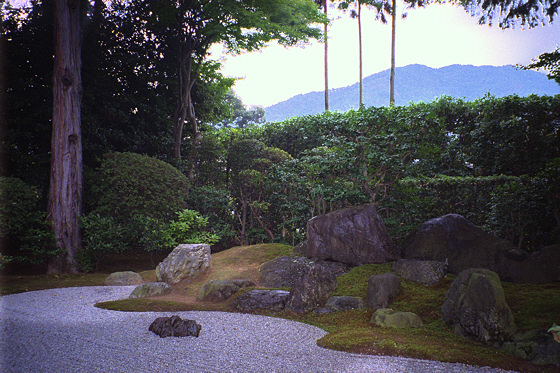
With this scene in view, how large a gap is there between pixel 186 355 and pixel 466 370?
2.71 m

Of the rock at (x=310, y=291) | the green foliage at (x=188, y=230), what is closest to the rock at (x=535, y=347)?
the rock at (x=310, y=291)

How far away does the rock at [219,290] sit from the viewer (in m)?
6.22

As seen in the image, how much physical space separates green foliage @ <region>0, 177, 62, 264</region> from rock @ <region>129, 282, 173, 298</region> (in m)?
3.06

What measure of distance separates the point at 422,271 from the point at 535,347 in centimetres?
235

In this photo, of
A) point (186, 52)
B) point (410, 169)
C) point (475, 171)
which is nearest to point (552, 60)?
point (410, 169)

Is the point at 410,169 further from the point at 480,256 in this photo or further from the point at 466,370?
the point at 466,370

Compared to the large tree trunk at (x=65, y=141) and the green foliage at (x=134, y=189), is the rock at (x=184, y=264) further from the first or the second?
the large tree trunk at (x=65, y=141)

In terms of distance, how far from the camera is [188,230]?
9.49 m

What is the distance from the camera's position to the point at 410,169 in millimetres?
8172

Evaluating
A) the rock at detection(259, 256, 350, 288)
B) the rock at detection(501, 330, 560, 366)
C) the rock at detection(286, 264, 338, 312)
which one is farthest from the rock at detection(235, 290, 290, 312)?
the rock at detection(501, 330, 560, 366)

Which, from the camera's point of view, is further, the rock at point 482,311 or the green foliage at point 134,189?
the green foliage at point 134,189

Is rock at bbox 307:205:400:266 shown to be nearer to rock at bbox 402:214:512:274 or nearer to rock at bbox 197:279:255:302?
rock at bbox 402:214:512:274

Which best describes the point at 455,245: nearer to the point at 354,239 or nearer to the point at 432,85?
the point at 354,239

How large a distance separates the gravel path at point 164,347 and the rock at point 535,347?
543 mm
